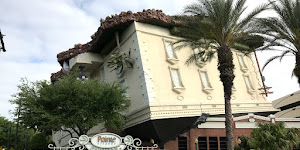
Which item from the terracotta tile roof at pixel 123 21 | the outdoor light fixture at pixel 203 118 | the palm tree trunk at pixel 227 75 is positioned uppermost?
the terracotta tile roof at pixel 123 21

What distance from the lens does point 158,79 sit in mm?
22516

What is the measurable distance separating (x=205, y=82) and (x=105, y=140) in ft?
47.2

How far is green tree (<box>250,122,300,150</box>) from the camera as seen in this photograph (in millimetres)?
15430

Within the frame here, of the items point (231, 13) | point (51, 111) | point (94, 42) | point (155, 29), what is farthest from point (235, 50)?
point (51, 111)

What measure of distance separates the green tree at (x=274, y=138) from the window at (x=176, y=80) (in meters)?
7.68

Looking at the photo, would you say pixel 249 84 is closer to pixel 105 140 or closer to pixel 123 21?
pixel 123 21

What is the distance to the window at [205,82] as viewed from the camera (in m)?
25.2

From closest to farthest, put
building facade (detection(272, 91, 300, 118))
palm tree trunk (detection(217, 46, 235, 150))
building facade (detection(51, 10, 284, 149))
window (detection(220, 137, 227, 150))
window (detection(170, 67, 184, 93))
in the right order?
palm tree trunk (detection(217, 46, 235, 150)), building facade (detection(51, 10, 284, 149)), window (detection(170, 67, 184, 93)), window (detection(220, 137, 227, 150)), building facade (detection(272, 91, 300, 118))

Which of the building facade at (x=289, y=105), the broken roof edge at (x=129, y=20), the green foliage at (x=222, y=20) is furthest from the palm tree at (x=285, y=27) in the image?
the building facade at (x=289, y=105)

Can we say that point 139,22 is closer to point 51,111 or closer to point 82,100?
point 82,100

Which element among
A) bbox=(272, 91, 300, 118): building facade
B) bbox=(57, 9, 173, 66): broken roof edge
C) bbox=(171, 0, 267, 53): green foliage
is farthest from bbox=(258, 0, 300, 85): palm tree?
bbox=(272, 91, 300, 118): building facade

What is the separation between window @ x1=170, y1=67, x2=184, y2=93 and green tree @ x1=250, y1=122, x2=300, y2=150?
768 cm

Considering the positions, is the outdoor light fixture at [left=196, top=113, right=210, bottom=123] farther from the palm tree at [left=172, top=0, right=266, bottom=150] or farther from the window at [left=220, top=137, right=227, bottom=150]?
the palm tree at [left=172, top=0, right=266, bottom=150]

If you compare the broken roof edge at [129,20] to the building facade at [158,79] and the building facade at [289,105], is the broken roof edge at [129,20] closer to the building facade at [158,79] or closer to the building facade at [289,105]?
the building facade at [158,79]
